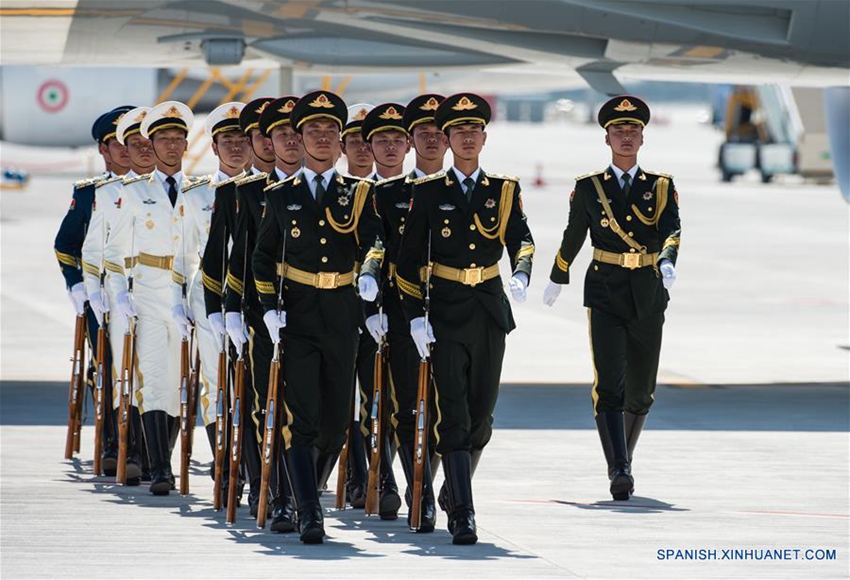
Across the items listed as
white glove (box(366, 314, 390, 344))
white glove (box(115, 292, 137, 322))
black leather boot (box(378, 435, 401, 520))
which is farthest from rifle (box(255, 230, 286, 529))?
white glove (box(115, 292, 137, 322))

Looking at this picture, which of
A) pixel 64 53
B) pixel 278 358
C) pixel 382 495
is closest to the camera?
pixel 278 358

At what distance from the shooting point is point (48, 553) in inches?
297

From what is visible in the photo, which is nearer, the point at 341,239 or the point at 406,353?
the point at 341,239

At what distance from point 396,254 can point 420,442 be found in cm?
109

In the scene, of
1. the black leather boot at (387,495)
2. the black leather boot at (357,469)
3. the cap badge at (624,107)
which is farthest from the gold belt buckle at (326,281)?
the cap badge at (624,107)

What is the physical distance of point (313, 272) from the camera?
797 cm

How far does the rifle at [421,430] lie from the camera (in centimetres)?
808

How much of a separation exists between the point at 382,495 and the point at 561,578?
1.65m

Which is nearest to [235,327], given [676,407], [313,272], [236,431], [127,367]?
[313,272]

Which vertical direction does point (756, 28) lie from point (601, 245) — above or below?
above

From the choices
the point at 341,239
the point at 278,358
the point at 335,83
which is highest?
the point at 335,83

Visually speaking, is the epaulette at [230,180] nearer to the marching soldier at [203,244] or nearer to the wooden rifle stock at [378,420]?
the marching soldier at [203,244]

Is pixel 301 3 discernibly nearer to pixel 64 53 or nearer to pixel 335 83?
pixel 64 53

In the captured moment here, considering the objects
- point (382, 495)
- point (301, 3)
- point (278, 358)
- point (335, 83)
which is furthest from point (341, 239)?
point (335, 83)
